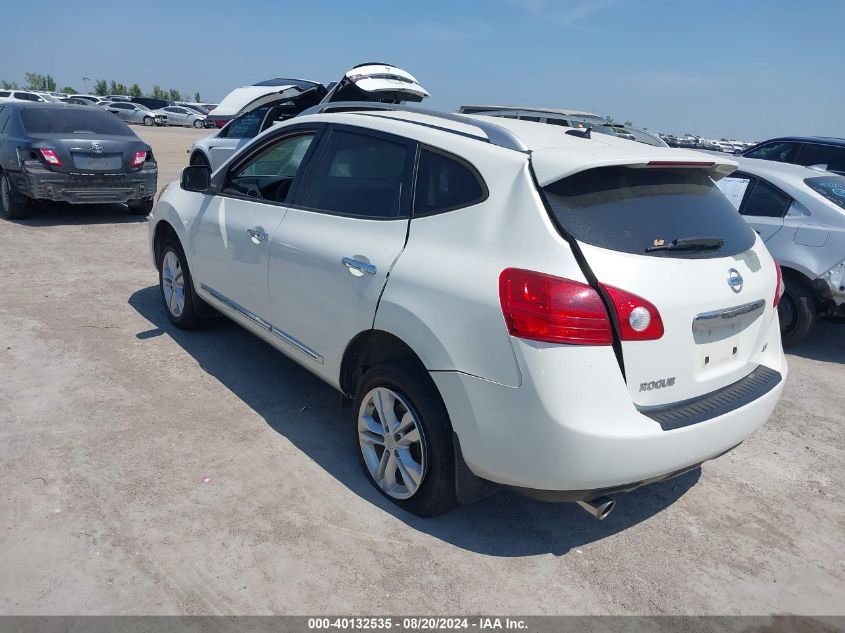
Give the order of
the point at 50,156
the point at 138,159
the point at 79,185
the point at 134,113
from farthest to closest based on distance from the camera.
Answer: the point at 134,113 < the point at 138,159 < the point at 79,185 < the point at 50,156

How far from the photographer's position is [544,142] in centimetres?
309

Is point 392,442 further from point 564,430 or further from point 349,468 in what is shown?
point 564,430

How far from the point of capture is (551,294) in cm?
260

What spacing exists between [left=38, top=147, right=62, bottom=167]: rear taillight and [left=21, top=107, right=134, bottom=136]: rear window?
60cm

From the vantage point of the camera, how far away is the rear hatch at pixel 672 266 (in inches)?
106

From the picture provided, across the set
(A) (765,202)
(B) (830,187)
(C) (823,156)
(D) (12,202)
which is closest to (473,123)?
(A) (765,202)

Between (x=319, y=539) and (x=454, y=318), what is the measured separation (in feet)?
3.91

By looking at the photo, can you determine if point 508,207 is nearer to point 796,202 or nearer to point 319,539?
point 319,539

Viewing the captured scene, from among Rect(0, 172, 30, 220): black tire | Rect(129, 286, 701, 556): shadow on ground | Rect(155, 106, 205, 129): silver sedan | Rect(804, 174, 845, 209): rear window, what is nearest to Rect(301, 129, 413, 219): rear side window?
Rect(129, 286, 701, 556): shadow on ground

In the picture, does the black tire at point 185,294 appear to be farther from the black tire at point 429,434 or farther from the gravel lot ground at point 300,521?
the black tire at point 429,434

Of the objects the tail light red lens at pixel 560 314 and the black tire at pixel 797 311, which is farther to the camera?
the black tire at pixel 797 311

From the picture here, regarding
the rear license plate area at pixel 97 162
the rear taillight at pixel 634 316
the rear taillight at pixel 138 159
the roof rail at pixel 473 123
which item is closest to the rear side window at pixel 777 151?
the roof rail at pixel 473 123

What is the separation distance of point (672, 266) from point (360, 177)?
171cm

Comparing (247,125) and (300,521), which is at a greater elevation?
(247,125)
